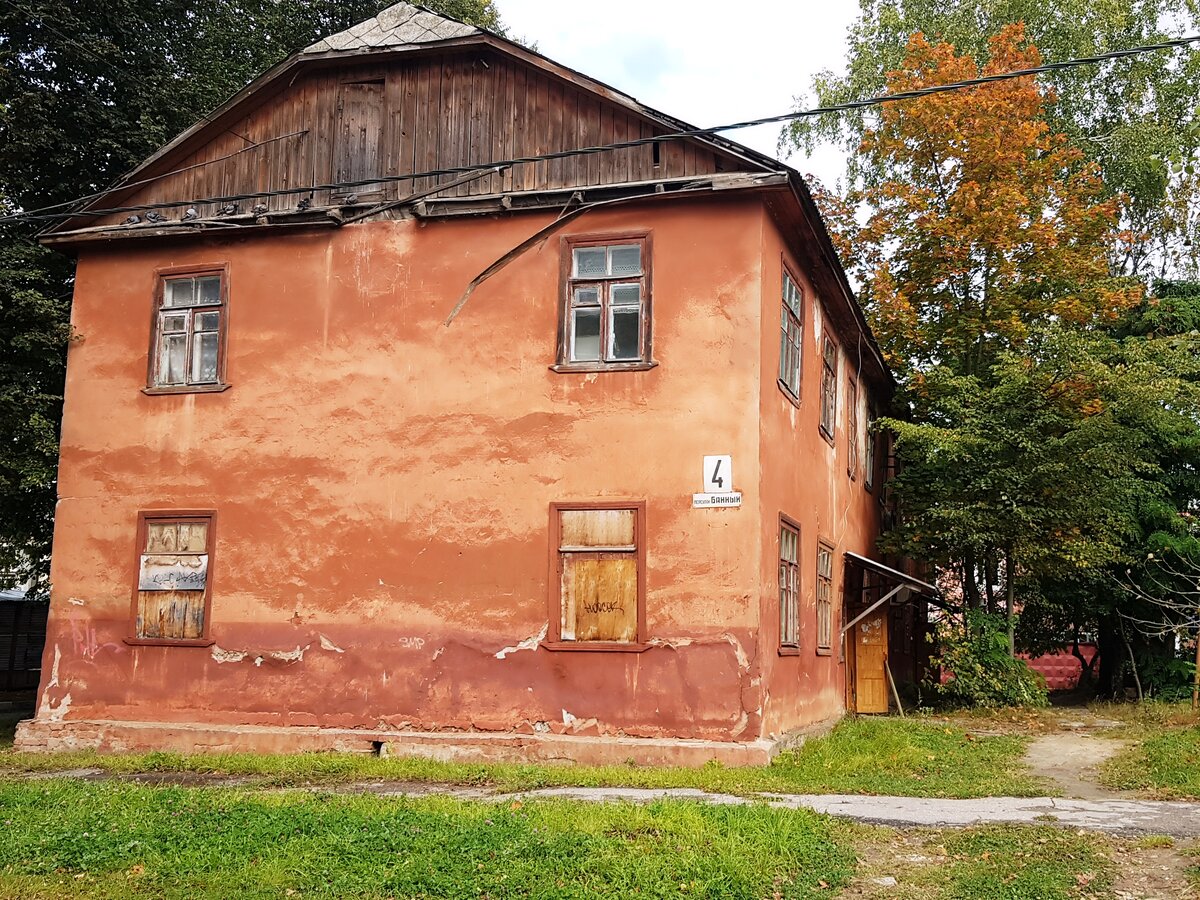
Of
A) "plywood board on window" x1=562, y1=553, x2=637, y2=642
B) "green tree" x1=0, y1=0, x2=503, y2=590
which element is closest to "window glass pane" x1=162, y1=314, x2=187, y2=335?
"green tree" x1=0, y1=0, x2=503, y2=590

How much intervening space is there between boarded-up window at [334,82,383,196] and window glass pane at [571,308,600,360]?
3.09 m

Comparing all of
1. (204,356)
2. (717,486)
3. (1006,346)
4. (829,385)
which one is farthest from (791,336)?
(1006,346)

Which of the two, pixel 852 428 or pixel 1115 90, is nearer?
pixel 852 428

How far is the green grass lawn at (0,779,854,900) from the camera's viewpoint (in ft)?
25.2

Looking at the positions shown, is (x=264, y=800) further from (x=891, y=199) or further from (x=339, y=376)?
(x=891, y=199)

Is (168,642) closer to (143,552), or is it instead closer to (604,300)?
(143,552)

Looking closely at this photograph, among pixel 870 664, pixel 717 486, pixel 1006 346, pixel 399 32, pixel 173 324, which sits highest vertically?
pixel 399 32

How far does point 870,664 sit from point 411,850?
46.7 ft

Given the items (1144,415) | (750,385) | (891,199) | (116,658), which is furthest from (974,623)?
(116,658)

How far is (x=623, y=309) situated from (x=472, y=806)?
594 centimetres

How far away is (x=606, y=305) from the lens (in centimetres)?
1384

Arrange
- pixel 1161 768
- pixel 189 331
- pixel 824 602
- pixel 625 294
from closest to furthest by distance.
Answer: pixel 1161 768, pixel 625 294, pixel 189 331, pixel 824 602

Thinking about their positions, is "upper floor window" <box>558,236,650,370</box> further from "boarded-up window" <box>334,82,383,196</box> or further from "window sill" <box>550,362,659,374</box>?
"boarded-up window" <box>334,82,383,196</box>

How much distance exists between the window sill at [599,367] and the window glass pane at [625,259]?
3.40 feet
